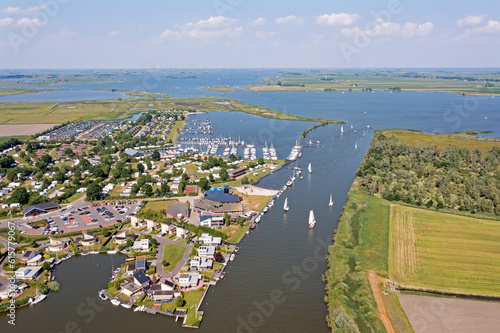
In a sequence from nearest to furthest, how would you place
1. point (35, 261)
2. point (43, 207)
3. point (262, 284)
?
point (262, 284)
point (35, 261)
point (43, 207)

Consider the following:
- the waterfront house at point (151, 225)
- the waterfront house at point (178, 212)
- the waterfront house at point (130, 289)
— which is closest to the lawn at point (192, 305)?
the waterfront house at point (130, 289)

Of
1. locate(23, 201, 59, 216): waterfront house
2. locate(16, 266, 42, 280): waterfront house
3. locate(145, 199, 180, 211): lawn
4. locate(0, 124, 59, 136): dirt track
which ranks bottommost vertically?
locate(16, 266, 42, 280): waterfront house

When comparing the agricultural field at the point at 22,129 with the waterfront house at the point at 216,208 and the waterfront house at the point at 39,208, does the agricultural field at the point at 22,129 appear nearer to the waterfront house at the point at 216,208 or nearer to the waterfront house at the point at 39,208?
the waterfront house at the point at 39,208

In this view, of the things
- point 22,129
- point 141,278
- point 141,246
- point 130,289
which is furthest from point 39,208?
point 22,129

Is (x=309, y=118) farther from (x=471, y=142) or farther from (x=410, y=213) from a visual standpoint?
(x=410, y=213)

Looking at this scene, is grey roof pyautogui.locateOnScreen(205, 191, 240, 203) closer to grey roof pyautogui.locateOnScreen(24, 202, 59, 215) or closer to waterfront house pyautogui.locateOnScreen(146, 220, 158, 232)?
waterfront house pyautogui.locateOnScreen(146, 220, 158, 232)

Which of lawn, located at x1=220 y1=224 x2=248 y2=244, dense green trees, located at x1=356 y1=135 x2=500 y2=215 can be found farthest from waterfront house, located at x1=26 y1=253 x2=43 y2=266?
dense green trees, located at x1=356 y1=135 x2=500 y2=215

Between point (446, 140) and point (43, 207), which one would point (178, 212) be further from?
point (446, 140)

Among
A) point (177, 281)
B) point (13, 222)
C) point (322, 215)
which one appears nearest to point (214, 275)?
point (177, 281)
